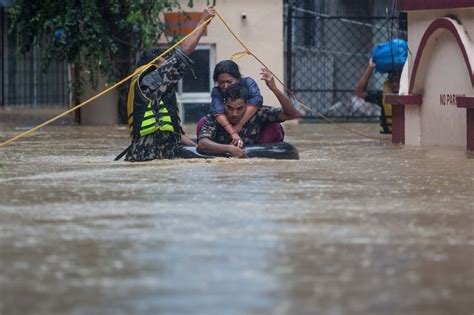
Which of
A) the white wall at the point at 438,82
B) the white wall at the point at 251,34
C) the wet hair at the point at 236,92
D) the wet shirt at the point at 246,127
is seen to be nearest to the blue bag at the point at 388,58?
the white wall at the point at 438,82

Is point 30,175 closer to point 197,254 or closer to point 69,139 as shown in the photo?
point 197,254

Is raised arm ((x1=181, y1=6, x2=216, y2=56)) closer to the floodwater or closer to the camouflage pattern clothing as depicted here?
the camouflage pattern clothing

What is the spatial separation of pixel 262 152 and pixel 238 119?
0.46m

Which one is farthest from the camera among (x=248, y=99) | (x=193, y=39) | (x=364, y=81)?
(x=364, y=81)

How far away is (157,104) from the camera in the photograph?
14820 millimetres

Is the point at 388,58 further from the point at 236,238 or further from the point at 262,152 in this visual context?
the point at 236,238

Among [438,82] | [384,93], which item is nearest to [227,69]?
[438,82]

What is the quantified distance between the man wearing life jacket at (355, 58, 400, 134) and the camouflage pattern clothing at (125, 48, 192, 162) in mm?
6042

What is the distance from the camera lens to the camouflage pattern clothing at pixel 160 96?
582 inches

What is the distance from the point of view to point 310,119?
1017 inches

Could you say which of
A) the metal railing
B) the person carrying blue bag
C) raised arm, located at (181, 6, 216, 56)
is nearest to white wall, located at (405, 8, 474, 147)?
the person carrying blue bag

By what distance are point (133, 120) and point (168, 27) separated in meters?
9.36

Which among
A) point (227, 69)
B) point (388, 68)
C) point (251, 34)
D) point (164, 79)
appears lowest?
point (164, 79)

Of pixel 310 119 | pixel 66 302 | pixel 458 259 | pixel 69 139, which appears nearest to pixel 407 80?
pixel 69 139
